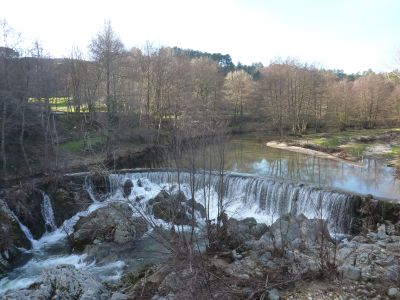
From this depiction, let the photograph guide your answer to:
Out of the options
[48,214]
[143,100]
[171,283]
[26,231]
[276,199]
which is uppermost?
[143,100]

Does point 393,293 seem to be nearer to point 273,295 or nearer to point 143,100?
point 273,295

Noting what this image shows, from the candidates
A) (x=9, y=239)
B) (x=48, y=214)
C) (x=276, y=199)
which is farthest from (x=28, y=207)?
(x=276, y=199)

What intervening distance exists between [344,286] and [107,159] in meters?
18.8

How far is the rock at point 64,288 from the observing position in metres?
8.48

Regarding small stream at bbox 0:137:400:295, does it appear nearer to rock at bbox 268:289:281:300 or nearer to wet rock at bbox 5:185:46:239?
wet rock at bbox 5:185:46:239

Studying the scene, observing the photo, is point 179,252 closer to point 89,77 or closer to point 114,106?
point 114,106

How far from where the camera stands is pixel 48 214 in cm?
1599

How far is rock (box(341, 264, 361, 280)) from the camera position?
7334 mm

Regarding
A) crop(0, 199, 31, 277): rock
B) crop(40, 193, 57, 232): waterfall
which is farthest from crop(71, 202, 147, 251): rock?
crop(0, 199, 31, 277): rock

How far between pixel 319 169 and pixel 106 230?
924 cm

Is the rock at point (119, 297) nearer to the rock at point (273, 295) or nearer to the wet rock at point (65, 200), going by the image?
the rock at point (273, 295)

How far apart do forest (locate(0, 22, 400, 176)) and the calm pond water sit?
405 cm

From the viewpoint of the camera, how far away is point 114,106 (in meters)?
28.4

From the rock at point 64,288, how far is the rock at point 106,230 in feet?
14.2
